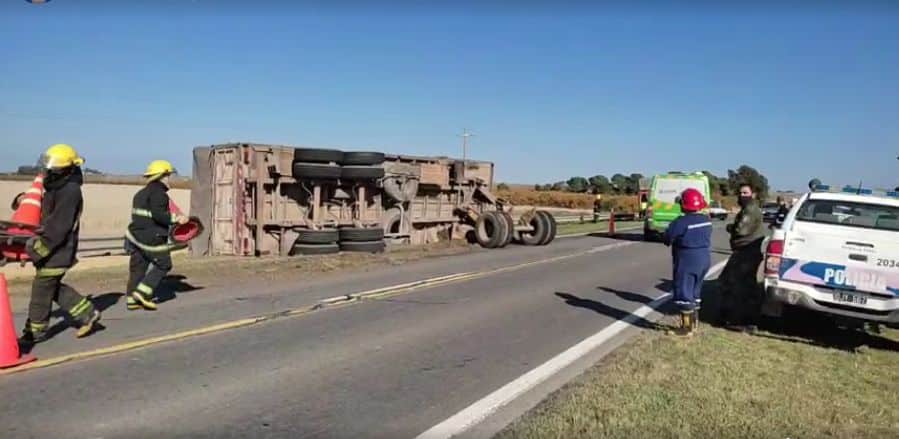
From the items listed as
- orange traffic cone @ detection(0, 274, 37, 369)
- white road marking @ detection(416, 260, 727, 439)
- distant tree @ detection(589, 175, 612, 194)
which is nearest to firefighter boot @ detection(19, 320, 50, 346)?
orange traffic cone @ detection(0, 274, 37, 369)

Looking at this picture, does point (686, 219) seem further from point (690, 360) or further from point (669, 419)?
point (669, 419)

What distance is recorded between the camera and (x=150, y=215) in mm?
8523

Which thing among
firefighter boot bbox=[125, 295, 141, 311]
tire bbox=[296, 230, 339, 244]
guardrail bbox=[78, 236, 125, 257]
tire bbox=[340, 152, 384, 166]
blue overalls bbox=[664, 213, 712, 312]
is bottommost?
guardrail bbox=[78, 236, 125, 257]

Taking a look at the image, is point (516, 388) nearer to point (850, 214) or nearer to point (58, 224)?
point (58, 224)

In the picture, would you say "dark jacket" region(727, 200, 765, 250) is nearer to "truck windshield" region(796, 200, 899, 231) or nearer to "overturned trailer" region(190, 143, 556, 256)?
"truck windshield" region(796, 200, 899, 231)

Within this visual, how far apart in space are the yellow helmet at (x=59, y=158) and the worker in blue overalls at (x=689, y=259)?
6.28 metres

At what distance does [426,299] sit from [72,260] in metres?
4.74

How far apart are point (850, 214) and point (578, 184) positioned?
10337cm

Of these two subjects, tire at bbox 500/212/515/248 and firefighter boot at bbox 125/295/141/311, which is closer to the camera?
firefighter boot at bbox 125/295/141/311

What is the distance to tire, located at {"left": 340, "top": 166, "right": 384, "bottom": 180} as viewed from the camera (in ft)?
55.4

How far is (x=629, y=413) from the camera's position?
498 cm

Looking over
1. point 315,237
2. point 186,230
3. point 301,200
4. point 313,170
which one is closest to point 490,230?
point 301,200

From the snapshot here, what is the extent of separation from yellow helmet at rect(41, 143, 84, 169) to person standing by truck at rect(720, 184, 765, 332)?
25.1 feet

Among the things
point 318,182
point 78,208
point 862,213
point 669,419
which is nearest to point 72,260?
point 78,208
